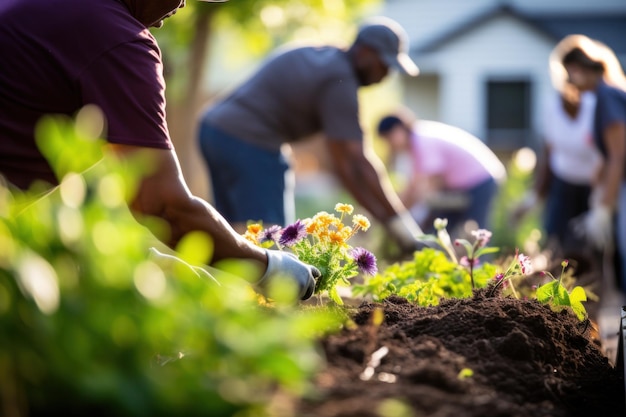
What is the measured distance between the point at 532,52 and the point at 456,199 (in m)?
19.9

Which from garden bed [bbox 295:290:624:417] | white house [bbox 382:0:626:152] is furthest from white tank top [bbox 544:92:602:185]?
white house [bbox 382:0:626:152]

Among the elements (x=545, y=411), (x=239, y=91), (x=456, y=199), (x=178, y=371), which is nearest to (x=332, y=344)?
(x=545, y=411)

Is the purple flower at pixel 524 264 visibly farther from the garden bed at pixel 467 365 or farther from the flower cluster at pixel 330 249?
the flower cluster at pixel 330 249

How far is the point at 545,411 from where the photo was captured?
6.68 feet

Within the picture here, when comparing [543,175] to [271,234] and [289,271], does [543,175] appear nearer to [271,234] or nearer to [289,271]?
[271,234]

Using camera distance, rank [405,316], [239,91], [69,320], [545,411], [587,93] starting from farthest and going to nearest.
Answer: [587,93]
[239,91]
[405,316]
[545,411]
[69,320]

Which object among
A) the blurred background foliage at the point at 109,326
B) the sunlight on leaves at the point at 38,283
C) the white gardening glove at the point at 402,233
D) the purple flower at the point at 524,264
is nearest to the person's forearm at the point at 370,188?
the white gardening glove at the point at 402,233

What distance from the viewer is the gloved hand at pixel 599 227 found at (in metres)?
7.99

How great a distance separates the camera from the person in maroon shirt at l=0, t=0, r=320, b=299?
2.63m

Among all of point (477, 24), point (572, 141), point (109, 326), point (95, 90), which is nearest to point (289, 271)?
point (95, 90)

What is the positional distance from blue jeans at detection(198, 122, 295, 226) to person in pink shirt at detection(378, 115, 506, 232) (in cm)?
281

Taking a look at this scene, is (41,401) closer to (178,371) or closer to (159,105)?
(178,371)

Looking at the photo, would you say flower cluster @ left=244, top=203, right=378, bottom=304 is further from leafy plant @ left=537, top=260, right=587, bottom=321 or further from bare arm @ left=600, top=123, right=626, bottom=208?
bare arm @ left=600, top=123, right=626, bottom=208

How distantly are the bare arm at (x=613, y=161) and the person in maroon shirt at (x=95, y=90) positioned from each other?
5.42 metres
